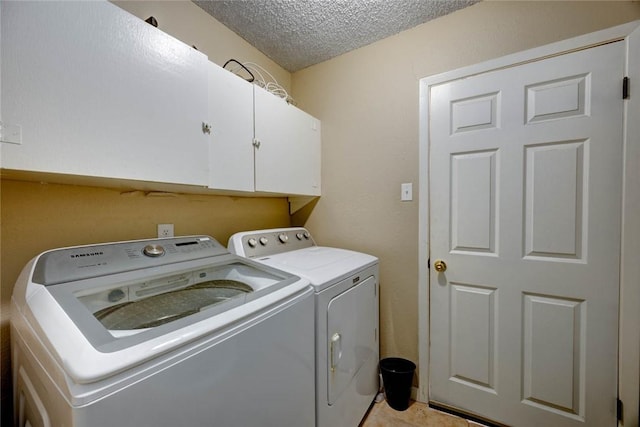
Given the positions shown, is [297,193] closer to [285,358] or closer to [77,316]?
[285,358]

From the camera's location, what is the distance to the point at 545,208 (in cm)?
141

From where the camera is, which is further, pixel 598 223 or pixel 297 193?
pixel 297 193

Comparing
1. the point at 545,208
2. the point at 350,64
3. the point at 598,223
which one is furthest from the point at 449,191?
the point at 350,64

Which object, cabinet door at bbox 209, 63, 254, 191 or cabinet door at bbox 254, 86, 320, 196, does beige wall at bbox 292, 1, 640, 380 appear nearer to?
cabinet door at bbox 254, 86, 320, 196

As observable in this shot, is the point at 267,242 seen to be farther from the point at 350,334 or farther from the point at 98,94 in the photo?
the point at 98,94

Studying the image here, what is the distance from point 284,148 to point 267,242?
2.14 ft

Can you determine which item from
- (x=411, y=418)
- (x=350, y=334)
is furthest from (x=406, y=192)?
(x=411, y=418)

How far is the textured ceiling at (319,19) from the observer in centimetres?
156

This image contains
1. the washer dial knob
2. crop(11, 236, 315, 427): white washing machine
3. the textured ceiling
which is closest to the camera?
crop(11, 236, 315, 427): white washing machine

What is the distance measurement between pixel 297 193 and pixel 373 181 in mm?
582

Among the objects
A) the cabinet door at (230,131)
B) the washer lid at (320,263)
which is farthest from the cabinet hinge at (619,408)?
the cabinet door at (230,131)

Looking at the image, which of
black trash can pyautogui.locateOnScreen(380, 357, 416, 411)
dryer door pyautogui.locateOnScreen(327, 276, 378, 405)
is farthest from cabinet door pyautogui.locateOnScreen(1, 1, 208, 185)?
black trash can pyautogui.locateOnScreen(380, 357, 416, 411)

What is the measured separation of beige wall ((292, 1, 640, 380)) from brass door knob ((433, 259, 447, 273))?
14cm

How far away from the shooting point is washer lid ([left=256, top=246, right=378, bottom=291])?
123 cm
